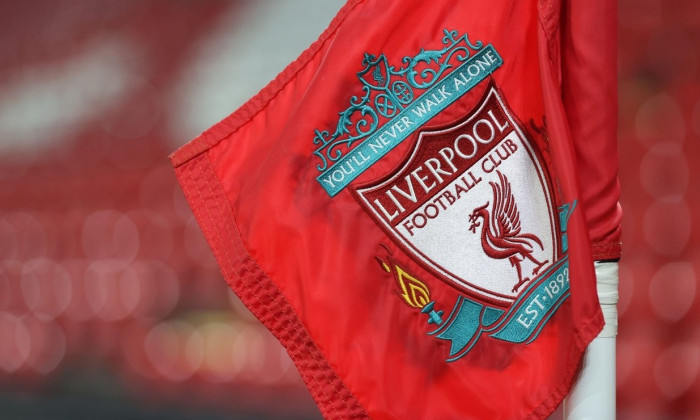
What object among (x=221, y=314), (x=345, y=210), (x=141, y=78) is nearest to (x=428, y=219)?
(x=345, y=210)

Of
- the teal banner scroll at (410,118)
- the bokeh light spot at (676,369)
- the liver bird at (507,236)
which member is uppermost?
the teal banner scroll at (410,118)

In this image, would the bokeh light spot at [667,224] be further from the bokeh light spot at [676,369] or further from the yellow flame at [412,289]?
the yellow flame at [412,289]

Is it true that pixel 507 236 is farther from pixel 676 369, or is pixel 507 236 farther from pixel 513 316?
pixel 676 369

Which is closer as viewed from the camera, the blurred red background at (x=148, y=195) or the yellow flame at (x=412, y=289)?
the yellow flame at (x=412, y=289)

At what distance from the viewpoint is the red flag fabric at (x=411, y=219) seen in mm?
587

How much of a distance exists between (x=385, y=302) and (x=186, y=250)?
193cm

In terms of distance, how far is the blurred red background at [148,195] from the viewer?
1.81 meters

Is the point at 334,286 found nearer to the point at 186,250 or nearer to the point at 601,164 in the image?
the point at 601,164

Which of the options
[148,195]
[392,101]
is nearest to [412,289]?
[392,101]

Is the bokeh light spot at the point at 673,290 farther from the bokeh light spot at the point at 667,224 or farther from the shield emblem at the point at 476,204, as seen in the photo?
the shield emblem at the point at 476,204

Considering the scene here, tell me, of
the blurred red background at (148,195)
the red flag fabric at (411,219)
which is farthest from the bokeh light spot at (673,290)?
the red flag fabric at (411,219)

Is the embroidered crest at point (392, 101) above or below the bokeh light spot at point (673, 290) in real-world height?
above

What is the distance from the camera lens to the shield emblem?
0.59 metres

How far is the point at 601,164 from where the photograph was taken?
0.56 m
